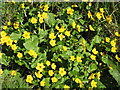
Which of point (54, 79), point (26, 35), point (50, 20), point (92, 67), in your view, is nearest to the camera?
point (54, 79)

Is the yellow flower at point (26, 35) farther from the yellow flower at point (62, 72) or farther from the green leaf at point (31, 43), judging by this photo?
the yellow flower at point (62, 72)

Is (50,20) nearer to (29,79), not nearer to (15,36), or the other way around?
(15,36)

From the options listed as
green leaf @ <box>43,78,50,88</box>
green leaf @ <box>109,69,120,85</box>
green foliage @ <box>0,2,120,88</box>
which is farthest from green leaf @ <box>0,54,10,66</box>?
green leaf @ <box>109,69,120,85</box>

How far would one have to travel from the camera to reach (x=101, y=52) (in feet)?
8.79

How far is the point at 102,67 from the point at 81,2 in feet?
3.07

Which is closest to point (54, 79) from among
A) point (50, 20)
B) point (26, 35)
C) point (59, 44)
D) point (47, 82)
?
point (47, 82)

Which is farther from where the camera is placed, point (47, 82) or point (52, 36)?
point (52, 36)

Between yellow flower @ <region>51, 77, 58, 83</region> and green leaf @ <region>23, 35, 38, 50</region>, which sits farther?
green leaf @ <region>23, 35, 38, 50</region>

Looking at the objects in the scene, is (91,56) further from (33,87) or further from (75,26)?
(33,87)

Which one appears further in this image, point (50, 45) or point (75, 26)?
point (75, 26)

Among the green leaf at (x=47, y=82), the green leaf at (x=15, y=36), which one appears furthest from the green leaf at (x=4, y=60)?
the green leaf at (x=47, y=82)

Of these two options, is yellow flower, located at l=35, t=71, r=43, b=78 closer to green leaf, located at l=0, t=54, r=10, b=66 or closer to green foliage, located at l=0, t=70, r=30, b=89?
green foliage, located at l=0, t=70, r=30, b=89

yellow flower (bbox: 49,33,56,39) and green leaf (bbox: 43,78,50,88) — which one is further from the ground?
yellow flower (bbox: 49,33,56,39)

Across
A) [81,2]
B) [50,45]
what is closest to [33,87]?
[50,45]
